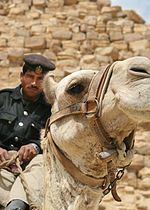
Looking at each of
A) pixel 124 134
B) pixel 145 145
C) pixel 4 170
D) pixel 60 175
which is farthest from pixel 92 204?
pixel 145 145

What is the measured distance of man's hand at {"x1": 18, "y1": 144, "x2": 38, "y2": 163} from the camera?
2.88 meters

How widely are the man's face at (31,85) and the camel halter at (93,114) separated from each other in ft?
3.70

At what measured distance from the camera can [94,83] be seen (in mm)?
2061

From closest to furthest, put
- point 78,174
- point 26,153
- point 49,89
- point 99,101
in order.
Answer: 1. point 99,101
2. point 78,174
3. point 49,89
4. point 26,153

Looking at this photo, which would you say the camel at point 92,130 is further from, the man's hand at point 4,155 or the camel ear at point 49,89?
the man's hand at point 4,155

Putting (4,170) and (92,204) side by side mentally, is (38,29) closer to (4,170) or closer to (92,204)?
(4,170)

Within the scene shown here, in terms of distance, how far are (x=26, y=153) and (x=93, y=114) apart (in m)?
1.10

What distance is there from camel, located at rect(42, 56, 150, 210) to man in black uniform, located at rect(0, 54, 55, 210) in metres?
0.40

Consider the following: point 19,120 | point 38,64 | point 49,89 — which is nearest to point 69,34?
point 38,64

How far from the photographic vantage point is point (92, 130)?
6.59 ft

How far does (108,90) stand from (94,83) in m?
0.12

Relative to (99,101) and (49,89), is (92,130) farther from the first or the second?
(49,89)

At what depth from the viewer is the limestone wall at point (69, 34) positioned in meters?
7.81

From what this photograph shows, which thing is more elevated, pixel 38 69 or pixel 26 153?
pixel 38 69
